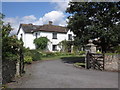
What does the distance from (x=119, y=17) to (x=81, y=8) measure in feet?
13.2

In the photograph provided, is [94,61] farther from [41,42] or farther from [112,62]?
[41,42]

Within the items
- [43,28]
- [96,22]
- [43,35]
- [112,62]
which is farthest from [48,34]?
[112,62]

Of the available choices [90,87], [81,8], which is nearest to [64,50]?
[81,8]

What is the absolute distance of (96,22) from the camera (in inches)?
648

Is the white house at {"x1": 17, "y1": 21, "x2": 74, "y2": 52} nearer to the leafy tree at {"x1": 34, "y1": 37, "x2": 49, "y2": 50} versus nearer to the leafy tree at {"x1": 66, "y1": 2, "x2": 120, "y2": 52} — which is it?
the leafy tree at {"x1": 34, "y1": 37, "x2": 49, "y2": 50}

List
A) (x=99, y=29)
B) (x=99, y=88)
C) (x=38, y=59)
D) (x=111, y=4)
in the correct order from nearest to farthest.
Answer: (x=99, y=88), (x=99, y=29), (x=111, y=4), (x=38, y=59)

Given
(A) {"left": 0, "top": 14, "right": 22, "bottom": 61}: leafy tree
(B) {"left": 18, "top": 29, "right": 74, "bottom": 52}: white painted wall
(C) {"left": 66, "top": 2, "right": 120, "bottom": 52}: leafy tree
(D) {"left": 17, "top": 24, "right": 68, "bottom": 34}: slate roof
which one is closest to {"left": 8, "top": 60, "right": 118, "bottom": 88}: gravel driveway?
(A) {"left": 0, "top": 14, "right": 22, "bottom": 61}: leafy tree

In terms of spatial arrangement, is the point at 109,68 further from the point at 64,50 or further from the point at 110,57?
the point at 64,50

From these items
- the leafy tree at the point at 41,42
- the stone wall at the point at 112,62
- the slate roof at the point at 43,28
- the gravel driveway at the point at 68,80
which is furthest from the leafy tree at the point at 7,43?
the slate roof at the point at 43,28

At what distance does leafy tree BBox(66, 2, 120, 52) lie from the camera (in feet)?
49.0

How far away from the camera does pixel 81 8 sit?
1708 cm

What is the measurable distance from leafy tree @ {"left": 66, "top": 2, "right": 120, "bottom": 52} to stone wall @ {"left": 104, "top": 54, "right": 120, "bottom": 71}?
2568 mm

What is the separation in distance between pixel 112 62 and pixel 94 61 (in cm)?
162

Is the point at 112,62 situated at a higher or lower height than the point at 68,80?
higher
